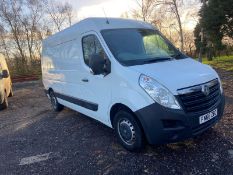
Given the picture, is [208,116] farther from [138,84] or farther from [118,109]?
[118,109]

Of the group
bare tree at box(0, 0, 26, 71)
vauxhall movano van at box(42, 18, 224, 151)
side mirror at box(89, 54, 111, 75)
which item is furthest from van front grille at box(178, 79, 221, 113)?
bare tree at box(0, 0, 26, 71)

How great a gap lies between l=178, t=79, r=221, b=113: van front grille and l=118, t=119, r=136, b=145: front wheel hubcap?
99cm

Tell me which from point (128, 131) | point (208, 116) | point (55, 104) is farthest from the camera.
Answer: point (55, 104)

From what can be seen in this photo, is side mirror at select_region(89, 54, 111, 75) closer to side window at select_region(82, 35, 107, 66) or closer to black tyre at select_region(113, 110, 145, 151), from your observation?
side window at select_region(82, 35, 107, 66)

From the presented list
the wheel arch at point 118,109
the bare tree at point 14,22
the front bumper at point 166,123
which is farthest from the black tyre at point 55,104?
the bare tree at point 14,22

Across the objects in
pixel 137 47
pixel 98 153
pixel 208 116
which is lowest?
pixel 98 153

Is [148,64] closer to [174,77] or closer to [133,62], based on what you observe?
[133,62]

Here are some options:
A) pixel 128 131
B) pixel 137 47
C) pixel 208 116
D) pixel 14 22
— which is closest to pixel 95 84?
pixel 137 47

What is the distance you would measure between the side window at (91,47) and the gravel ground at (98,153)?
1690 mm

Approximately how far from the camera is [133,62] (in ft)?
13.9

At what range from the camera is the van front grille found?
3652mm

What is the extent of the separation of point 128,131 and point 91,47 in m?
1.80

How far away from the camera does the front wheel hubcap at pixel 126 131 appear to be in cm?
418

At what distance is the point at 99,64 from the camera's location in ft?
14.3
